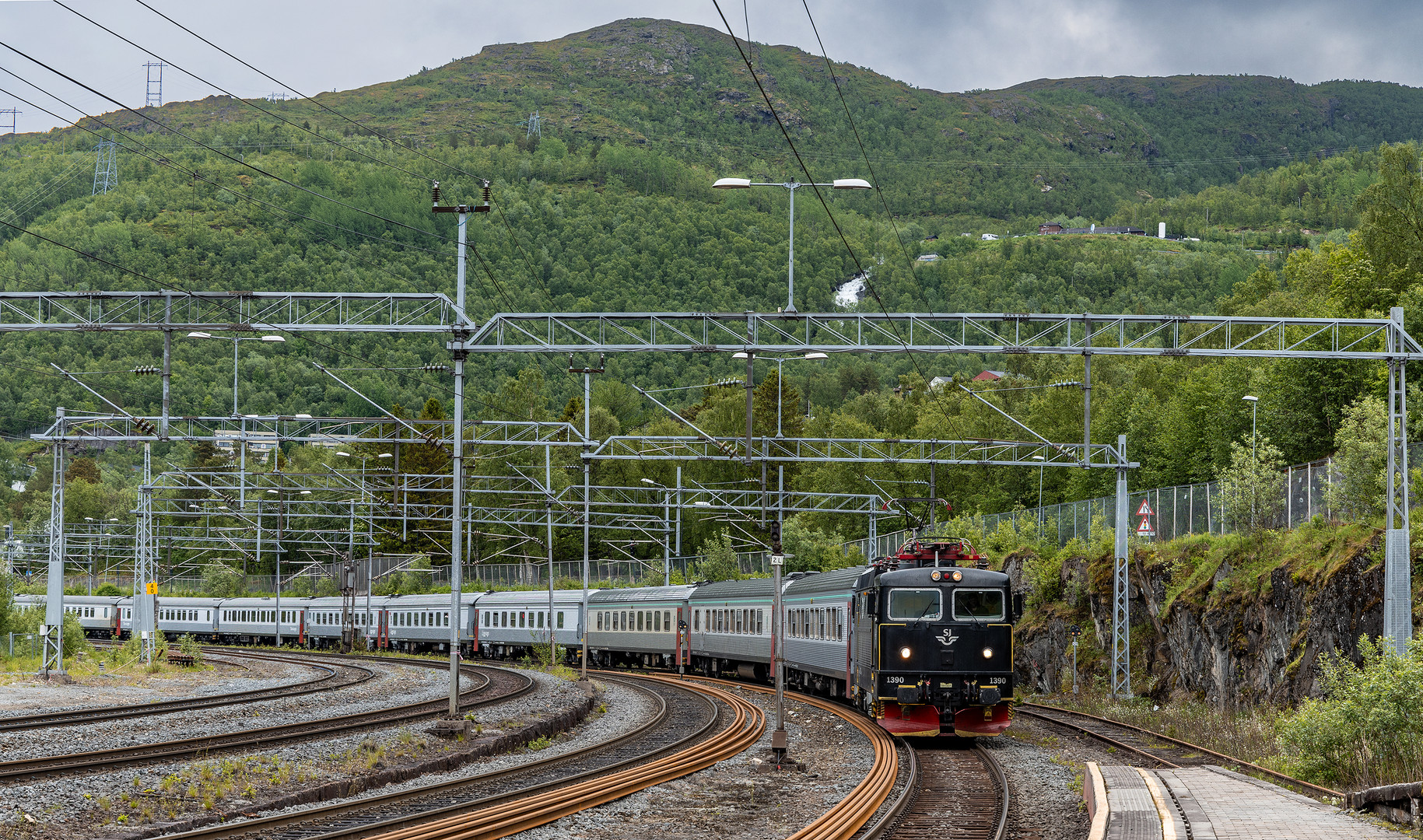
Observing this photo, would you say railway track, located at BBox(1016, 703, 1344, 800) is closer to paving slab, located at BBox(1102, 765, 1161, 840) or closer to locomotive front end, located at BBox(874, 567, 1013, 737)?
paving slab, located at BBox(1102, 765, 1161, 840)

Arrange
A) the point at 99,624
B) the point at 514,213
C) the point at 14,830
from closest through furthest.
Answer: the point at 14,830, the point at 99,624, the point at 514,213

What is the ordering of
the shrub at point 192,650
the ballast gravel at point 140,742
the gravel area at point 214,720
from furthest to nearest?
the shrub at point 192,650 < the gravel area at point 214,720 < the ballast gravel at point 140,742

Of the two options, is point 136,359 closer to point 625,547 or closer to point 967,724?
point 625,547

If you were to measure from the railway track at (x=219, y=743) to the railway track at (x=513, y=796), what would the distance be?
462 cm

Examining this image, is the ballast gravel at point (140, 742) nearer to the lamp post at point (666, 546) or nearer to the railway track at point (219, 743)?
the railway track at point (219, 743)

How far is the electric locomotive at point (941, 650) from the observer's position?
75.0ft

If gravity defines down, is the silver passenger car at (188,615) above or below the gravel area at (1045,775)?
below

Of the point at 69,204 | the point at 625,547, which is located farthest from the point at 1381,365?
the point at 69,204

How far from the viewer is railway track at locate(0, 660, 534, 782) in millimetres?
17438

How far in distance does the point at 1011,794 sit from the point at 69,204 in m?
96.3

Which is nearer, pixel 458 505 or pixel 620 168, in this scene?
pixel 458 505

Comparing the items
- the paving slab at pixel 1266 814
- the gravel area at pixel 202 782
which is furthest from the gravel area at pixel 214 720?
the paving slab at pixel 1266 814

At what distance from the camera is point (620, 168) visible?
168m

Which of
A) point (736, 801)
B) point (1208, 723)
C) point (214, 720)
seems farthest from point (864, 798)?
point (214, 720)
